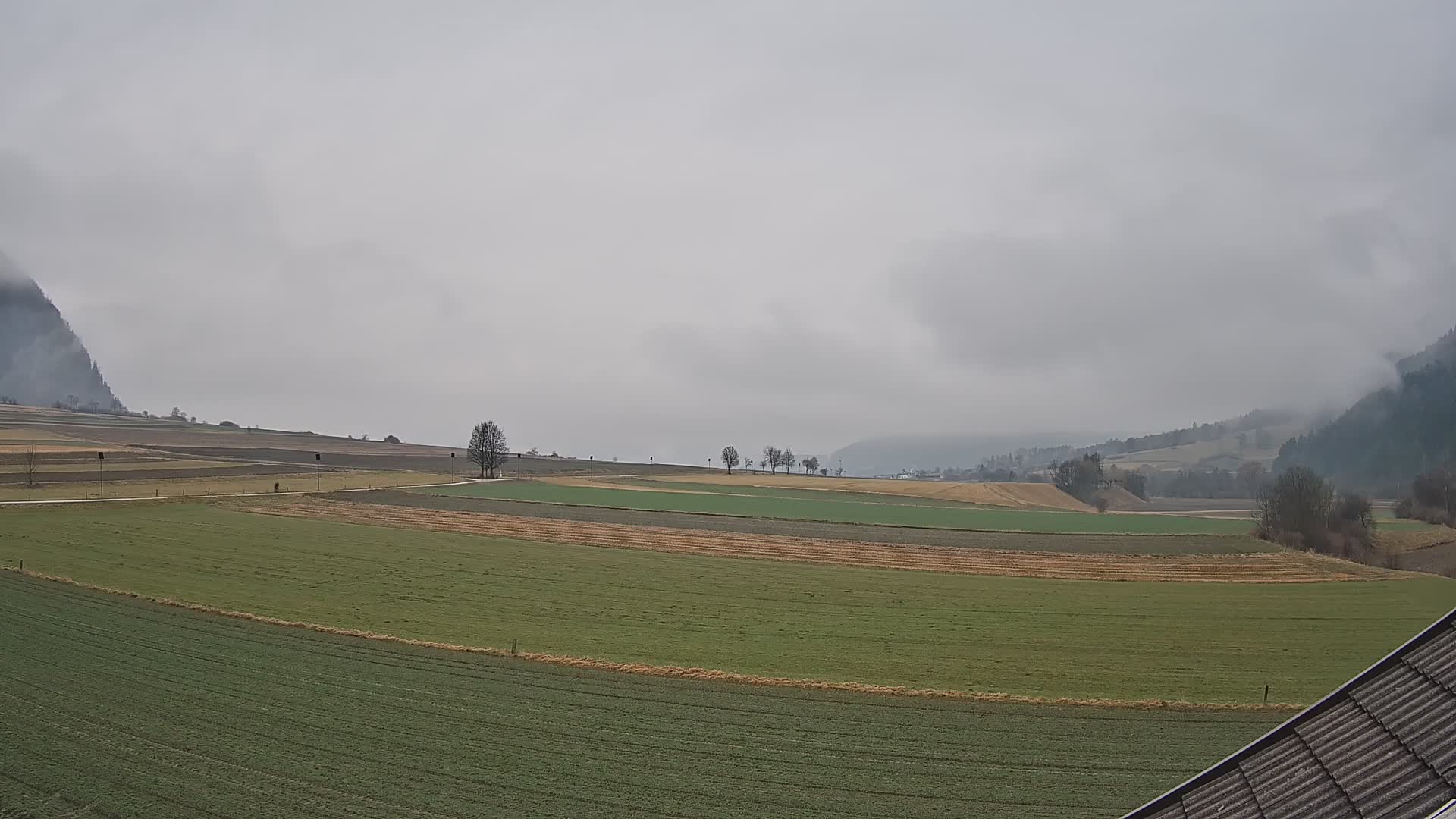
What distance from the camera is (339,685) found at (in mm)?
20734

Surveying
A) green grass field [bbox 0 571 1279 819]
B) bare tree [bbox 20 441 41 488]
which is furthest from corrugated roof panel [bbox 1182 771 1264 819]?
bare tree [bbox 20 441 41 488]

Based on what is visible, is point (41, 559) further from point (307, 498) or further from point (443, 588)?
point (307, 498)

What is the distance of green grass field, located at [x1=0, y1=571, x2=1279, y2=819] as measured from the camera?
14.5 metres

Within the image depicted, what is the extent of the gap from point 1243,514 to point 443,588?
111970 millimetres

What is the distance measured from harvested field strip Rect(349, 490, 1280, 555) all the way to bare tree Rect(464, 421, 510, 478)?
5001 centimetres

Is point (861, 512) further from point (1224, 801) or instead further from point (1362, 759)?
point (1362, 759)

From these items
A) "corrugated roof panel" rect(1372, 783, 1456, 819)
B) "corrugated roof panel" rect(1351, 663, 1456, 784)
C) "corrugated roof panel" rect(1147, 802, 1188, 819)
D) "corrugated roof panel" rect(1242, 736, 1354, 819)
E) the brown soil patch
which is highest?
"corrugated roof panel" rect(1351, 663, 1456, 784)

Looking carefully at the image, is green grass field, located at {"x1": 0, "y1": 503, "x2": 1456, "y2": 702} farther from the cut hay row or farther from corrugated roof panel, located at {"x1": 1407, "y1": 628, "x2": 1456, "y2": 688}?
the cut hay row

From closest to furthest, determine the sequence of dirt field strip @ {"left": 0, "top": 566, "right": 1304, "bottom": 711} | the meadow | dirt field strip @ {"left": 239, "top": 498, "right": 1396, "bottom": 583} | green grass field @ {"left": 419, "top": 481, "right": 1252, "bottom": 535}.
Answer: dirt field strip @ {"left": 0, "top": 566, "right": 1304, "bottom": 711} → dirt field strip @ {"left": 239, "top": 498, "right": 1396, "bottom": 583} → green grass field @ {"left": 419, "top": 481, "right": 1252, "bottom": 535} → the meadow

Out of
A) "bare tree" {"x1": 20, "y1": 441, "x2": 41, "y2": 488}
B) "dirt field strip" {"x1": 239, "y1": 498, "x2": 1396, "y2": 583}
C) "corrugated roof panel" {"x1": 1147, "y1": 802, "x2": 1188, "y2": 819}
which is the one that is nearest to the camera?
"corrugated roof panel" {"x1": 1147, "y1": 802, "x2": 1188, "y2": 819}

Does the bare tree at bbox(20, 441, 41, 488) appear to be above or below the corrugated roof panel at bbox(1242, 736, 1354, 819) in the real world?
above

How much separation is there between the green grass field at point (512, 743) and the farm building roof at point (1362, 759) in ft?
27.3

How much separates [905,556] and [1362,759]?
45612mm

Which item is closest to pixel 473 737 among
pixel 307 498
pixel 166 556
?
pixel 166 556
